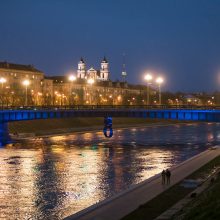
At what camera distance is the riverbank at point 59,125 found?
116438 mm

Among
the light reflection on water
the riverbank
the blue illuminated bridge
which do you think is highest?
the blue illuminated bridge

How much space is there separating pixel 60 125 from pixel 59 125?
16.5 inches

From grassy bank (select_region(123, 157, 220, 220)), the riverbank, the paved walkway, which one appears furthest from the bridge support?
grassy bank (select_region(123, 157, 220, 220))

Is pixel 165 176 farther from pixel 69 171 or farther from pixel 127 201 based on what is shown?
pixel 69 171

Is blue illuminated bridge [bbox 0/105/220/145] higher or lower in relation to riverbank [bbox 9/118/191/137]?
higher

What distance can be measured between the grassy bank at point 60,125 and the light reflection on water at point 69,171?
1037 inches

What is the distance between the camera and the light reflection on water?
3728cm

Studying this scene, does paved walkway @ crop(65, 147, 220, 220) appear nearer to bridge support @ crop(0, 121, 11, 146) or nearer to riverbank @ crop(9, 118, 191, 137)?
bridge support @ crop(0, 121, 11, 146)

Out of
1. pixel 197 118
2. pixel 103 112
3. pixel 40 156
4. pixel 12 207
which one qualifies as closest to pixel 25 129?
pixel 103 112

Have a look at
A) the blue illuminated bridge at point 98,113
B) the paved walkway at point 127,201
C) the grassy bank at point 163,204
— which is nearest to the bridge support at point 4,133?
the blue illuminated bridge at point 98,113

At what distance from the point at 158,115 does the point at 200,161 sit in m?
37.5

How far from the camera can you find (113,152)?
75.5m

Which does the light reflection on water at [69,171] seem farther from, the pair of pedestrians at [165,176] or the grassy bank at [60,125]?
the grassy bank at [60,125]

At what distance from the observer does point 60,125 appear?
135 metres
